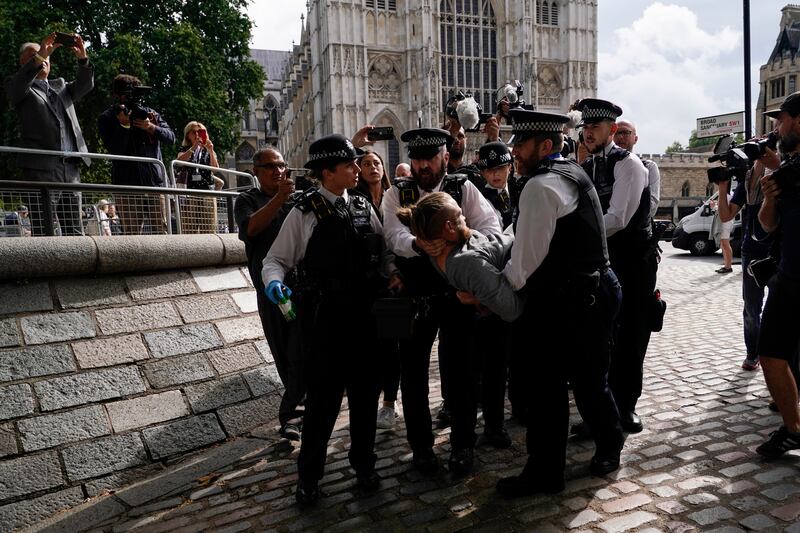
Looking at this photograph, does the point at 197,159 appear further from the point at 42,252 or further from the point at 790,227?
the point at 790,227

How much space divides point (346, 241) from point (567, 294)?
135cm

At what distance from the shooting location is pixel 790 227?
358cm

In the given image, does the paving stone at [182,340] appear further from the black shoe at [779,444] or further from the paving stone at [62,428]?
the black shoe at [779,444]

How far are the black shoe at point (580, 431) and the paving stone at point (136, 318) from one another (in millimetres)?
3631

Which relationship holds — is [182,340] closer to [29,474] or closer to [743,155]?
[29,474]

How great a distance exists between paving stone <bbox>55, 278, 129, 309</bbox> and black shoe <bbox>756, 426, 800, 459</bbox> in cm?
523

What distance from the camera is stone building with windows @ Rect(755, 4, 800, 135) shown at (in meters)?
59.0

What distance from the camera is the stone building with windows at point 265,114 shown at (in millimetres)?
76250

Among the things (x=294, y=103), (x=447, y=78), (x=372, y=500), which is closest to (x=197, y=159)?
(x=372, y=500)

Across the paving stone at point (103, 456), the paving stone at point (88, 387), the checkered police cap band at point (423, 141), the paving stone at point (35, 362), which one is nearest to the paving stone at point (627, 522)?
the checkered police cap band at point (423, 141)

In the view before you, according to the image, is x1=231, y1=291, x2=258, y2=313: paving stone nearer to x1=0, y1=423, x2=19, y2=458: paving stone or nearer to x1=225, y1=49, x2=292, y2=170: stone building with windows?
x1=0, y1=423, x2=19, y2=458: paving stone

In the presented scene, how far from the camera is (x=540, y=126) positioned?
334cm

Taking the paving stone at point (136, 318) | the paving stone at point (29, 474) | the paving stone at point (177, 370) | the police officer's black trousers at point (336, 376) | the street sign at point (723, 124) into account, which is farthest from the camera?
the street sign at point (723, 124)

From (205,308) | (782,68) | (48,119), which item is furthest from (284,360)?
(782,68)
